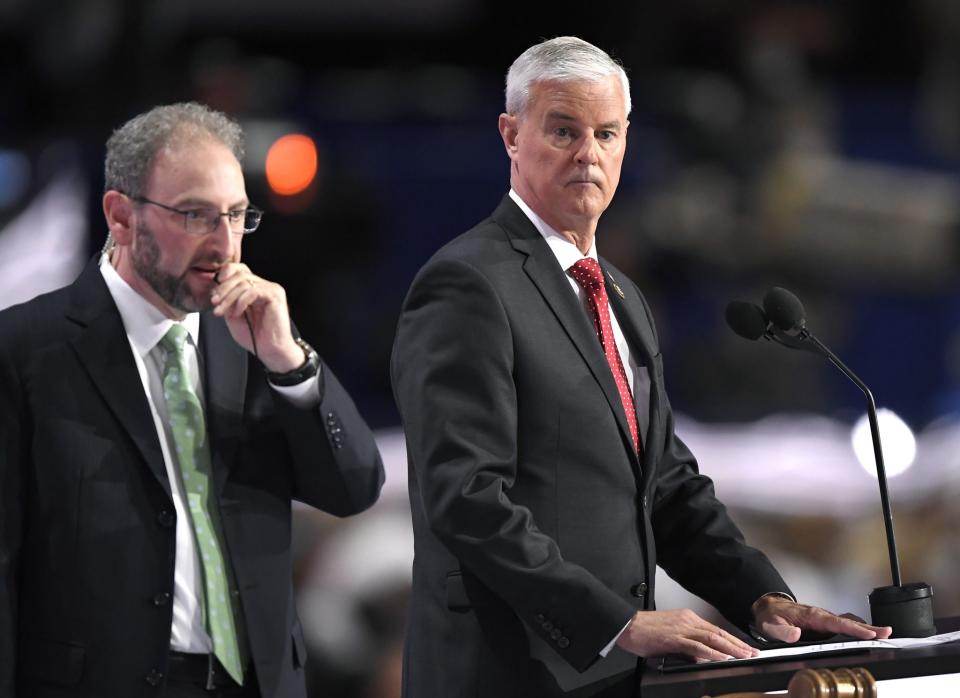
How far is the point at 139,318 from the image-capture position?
8.64ft

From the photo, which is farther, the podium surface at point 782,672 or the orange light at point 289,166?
the orange light at point 289,166

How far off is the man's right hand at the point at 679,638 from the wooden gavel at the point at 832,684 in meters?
0.12

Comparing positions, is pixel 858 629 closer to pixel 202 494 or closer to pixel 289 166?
pixel 202 494

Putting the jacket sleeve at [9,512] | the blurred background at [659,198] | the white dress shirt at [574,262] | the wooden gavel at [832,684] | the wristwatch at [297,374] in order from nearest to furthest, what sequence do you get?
the wooden gavel at [832,684], the jacket sleeve at [9,512], the white dress shirt at [574,262], the wristwatch at [297,374], the blurred background at [659,198]

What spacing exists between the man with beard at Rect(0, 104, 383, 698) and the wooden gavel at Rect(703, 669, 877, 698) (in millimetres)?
886

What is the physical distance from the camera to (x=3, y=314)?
2592 mm

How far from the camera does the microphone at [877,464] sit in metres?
2.34

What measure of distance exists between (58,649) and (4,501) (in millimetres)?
235

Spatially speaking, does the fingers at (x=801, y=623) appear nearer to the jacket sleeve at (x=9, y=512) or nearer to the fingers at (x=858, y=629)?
the fingers at (x=858, y=629)

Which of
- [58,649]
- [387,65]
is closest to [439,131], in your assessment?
[387,65]

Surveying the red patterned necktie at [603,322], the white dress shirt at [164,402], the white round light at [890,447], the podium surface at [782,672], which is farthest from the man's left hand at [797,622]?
the white round light at [890,447]

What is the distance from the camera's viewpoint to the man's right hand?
2.15 m

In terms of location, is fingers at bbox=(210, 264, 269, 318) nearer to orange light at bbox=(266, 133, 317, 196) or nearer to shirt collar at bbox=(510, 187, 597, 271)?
shirt collar at bbox=(510, 187, 597, 271)

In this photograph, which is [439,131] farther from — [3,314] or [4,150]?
[3,314]
